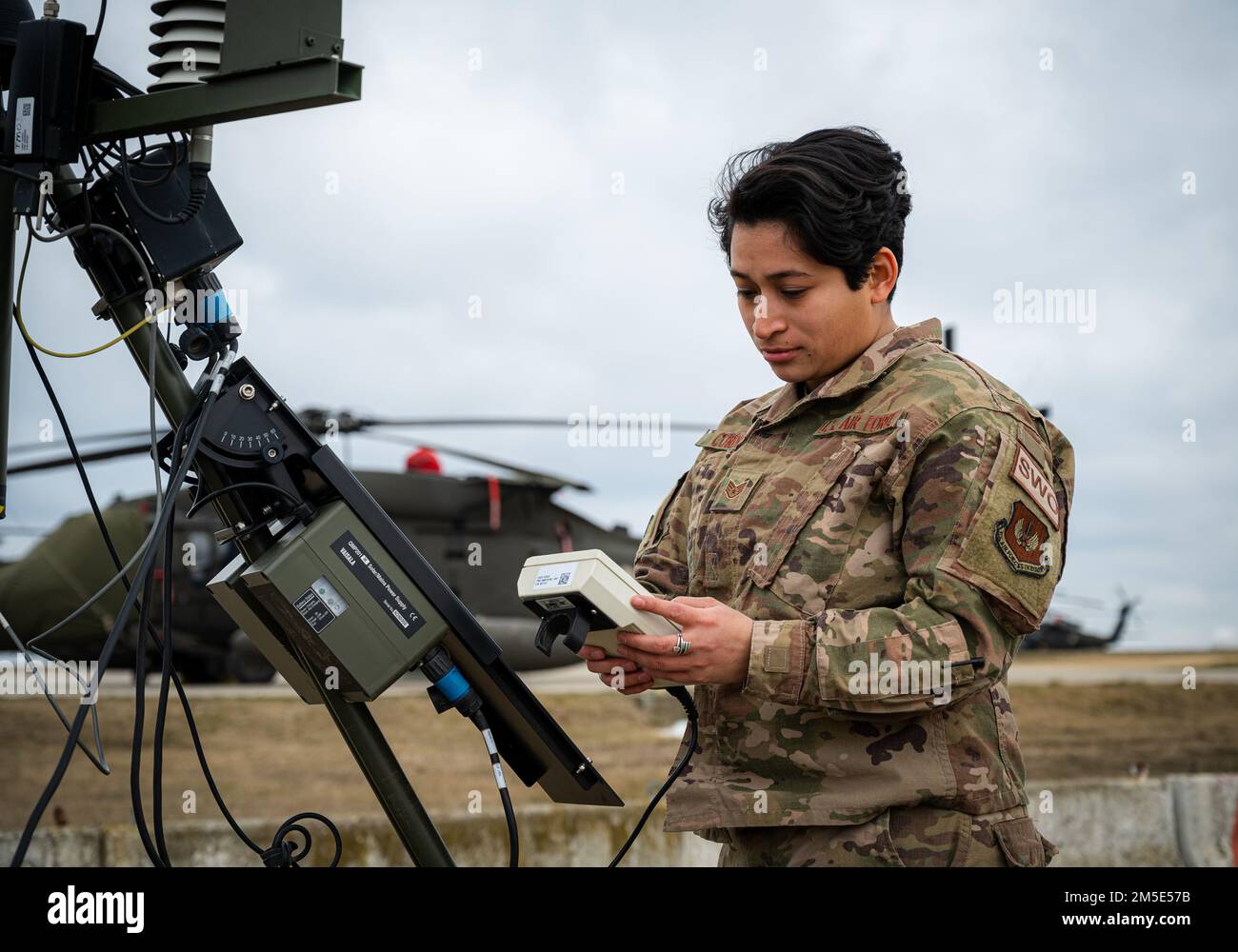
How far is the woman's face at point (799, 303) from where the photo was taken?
6.44ft

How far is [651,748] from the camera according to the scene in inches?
441

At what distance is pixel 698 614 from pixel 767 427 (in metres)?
0.47

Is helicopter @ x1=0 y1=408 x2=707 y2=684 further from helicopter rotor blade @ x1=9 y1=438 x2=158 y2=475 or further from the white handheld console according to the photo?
the white handheld console

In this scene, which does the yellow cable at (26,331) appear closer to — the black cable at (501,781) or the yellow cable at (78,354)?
the yellow cable at (78,354)

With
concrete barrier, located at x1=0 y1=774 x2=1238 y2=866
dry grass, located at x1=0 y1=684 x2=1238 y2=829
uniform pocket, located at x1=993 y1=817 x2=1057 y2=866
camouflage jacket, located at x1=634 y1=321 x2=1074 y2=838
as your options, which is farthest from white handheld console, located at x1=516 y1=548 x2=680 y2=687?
dry grass, located at x1=0 y1=684 x2=1238 y2=829

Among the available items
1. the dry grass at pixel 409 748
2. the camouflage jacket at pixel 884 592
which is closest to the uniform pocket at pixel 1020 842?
the camouflage jacket at pixel 884 592

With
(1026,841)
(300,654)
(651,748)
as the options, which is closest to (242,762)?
(651,748)

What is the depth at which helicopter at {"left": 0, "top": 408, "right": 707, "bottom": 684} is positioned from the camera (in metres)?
10.4

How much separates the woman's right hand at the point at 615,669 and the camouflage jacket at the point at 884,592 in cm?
13

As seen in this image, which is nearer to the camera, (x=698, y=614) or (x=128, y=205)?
(x=698, y=614)

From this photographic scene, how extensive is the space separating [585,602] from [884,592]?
48 centimetres

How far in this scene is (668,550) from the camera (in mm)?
2311

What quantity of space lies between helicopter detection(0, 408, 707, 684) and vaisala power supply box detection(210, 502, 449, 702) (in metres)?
7.16
